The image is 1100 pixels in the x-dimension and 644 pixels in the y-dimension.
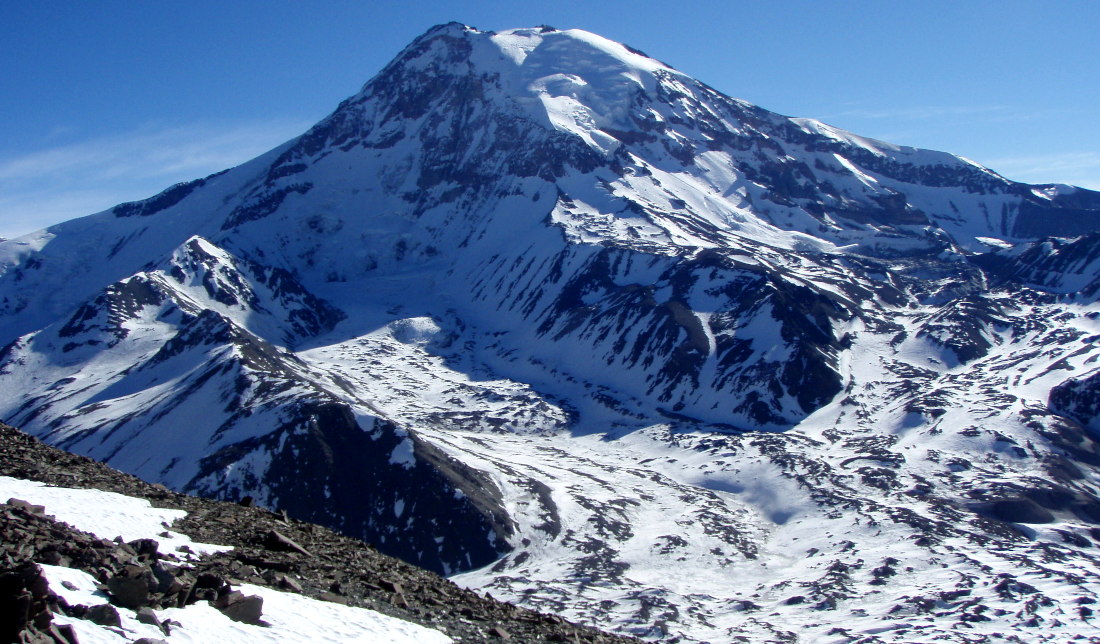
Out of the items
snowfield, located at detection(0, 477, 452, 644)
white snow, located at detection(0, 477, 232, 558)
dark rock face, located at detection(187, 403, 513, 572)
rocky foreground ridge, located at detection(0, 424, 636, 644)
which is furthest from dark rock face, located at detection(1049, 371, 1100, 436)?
white snow, located at detection(0, 477, 232, 558)

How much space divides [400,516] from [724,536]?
46682 millimetres

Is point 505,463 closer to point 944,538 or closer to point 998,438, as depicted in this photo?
point 944,538

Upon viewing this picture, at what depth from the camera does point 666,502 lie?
5773 inches

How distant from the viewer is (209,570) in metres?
29.8

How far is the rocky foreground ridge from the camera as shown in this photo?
22656mm

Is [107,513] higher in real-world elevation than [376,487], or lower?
higher

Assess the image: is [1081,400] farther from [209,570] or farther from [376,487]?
[209,570]

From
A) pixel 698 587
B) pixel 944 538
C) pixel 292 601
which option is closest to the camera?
pixel 292 601

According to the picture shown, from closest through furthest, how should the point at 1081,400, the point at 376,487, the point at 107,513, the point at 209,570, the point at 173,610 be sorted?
1. the point at 173,610
2. the point at 209,570
3. the point at 107,513
4. the point at 376,487
5. the point at 1081,400

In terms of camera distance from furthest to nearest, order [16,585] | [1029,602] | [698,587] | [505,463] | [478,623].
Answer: [505,463] < [698,587] < [1029,602] < [478,623] < [16,585]

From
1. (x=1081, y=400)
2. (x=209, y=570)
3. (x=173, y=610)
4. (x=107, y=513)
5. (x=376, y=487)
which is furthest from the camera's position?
(x=1081, y=400)

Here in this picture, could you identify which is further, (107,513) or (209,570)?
(107,513)

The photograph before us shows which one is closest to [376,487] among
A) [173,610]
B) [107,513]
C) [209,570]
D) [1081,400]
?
[107,513]

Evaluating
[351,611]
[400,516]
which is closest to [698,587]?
[400,516]
